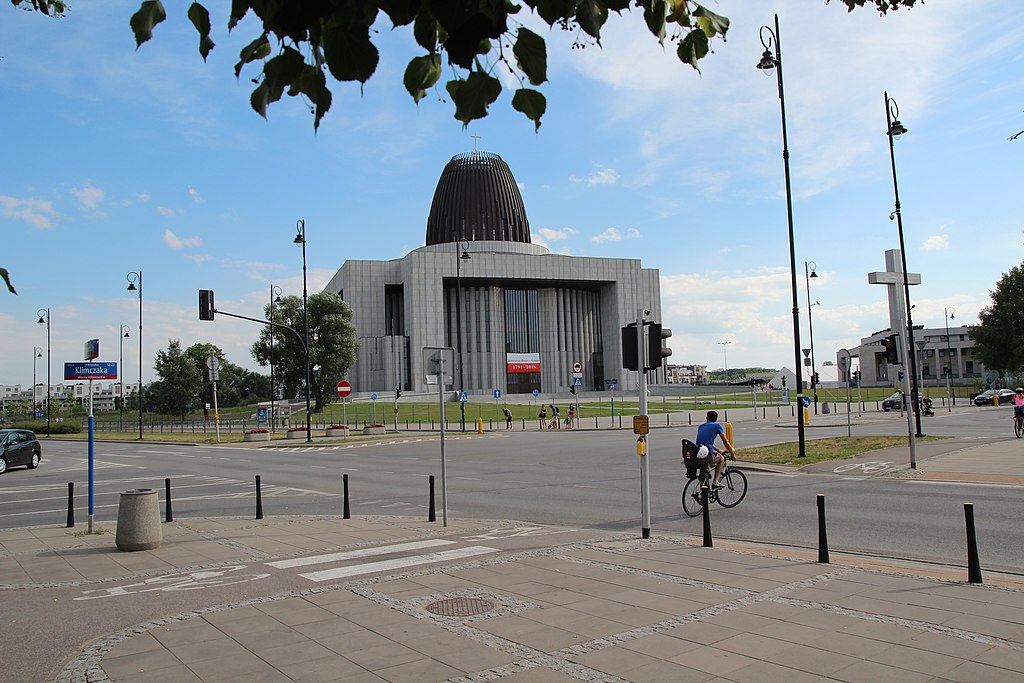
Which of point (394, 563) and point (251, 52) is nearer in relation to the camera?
point (251, 52)

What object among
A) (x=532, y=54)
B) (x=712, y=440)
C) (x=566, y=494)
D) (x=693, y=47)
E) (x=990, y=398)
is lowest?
(x=566, y=494)

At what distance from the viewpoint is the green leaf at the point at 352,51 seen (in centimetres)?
234

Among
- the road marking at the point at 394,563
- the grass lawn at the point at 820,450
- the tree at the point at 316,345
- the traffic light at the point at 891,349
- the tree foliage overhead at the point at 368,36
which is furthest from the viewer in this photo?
the tree at the point at 316,345

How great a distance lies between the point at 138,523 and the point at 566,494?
29.8ft

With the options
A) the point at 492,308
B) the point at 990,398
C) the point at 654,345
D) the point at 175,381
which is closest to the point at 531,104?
the point at 654,345

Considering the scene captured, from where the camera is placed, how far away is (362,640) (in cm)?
598

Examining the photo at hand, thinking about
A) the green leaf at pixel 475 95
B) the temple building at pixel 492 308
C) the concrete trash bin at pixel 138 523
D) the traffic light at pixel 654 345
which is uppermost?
the temple building at pixel 492 308

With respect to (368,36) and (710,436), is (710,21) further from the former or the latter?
(710,436)

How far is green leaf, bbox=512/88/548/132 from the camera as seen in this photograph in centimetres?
275

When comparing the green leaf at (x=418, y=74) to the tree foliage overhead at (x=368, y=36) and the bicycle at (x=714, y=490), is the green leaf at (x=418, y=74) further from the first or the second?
the bicycle at (x=714, y=490)

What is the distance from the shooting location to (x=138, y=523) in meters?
10.5

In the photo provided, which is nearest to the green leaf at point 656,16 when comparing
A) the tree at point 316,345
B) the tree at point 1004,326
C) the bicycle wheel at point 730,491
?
the bicycle wheel at point 730,491

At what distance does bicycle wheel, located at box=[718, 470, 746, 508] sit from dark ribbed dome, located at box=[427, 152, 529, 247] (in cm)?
9581

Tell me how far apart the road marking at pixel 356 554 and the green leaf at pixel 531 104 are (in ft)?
25.9
